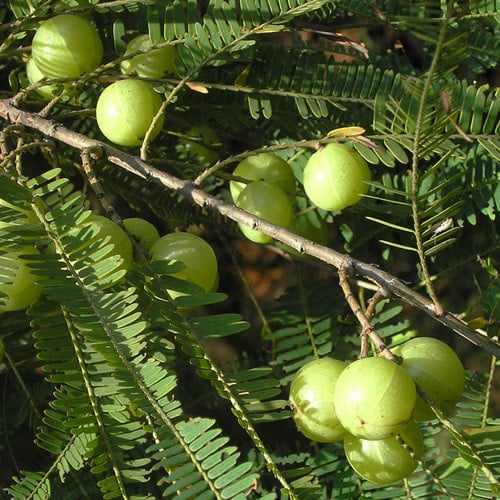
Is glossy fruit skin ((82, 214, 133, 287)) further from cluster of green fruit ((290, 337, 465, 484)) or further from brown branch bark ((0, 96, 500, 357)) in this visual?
cluster of green fruit ((290, 337, 465, 484))

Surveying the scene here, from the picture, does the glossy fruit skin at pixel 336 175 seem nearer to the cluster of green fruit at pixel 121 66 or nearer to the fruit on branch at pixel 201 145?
the cluster of green fruit at pixel 121 66

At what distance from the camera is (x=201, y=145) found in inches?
42.7

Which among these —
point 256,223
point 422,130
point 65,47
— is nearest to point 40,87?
point 65,47

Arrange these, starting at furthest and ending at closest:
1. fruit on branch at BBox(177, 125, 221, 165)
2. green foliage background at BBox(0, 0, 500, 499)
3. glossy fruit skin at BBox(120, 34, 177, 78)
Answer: fruit on branch at BBox(177, 125, 221, 165), glossy fruit skin at BBox(120, 34, 177, 78), green foliage background at BBox(0, 0, 500, 499)

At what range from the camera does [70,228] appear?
682 millimetres

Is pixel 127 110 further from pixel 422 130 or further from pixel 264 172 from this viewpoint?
pixel 422 130

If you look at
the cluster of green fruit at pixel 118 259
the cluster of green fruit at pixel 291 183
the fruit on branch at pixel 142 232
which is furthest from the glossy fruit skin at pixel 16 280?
the cluster of green fruit at pixel 291 183

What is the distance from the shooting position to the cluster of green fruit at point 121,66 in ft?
2.59

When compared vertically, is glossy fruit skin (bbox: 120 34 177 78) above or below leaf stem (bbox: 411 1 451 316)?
above

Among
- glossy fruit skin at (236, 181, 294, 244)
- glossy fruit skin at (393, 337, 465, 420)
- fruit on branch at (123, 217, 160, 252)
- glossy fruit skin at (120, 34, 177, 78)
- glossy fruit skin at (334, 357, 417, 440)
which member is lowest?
glossy fruit skin at (393, 337, 465, 420)

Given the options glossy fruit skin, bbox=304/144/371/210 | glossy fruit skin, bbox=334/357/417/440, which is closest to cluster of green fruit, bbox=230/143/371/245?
glossy fruit skin, bbox=304/144/371/210

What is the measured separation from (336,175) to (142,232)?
0.23 meters

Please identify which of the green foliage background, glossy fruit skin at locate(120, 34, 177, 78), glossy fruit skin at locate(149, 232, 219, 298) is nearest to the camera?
the green foliage background

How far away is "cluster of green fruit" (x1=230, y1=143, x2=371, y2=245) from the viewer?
754mm
